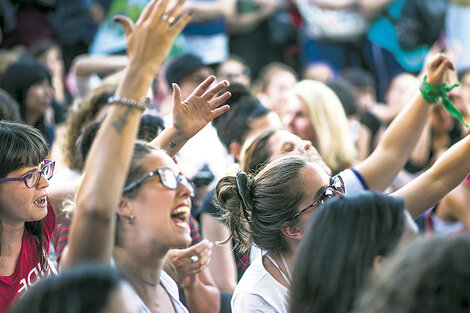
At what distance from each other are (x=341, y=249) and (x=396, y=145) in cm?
147

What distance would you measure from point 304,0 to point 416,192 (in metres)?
5.70

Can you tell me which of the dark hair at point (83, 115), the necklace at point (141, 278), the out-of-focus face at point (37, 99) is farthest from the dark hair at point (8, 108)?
the necklace at point (141, 278)

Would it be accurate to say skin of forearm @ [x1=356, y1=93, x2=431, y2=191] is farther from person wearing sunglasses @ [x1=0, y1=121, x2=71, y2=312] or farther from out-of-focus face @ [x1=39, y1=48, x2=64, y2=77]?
out-of-focus face @ [x1=39, y1=48, x2=64, y2=77]

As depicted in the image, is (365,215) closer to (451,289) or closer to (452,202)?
(451,289)

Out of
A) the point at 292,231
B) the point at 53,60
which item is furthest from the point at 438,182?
the point at 53,60

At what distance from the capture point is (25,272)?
2887 mm

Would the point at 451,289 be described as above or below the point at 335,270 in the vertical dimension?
above

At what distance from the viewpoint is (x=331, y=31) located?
27.3 feet

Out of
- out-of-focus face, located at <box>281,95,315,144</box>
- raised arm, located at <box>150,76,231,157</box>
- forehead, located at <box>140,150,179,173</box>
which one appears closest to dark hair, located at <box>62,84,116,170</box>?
out-of-focus face, located at <box>281,95,315,144</box>

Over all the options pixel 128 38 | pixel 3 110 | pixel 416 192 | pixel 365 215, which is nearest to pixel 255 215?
pixel 416 192

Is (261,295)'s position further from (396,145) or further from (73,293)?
(73,293)

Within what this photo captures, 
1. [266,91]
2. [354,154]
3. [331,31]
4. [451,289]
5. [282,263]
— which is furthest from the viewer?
[331,31]

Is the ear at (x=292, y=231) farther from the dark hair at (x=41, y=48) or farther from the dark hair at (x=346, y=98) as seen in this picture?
the dark hair at (x=41, y=48)

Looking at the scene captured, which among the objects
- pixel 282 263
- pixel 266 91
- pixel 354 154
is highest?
pixel 282 263
